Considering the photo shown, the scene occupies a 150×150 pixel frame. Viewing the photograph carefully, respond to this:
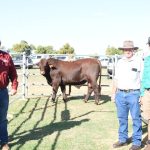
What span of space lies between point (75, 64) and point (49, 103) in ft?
5.92

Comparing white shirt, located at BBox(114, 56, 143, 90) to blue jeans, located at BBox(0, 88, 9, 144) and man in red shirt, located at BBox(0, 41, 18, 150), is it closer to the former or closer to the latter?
man in red shirt, located at BBox(0, 41, 18, 150)

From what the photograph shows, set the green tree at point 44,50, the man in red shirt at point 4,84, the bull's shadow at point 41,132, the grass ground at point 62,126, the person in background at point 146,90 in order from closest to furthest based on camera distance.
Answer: the person in background at point 146,90 → the man in red shirt at point 4,84 → the grass ground at point 62,126 → the bull's shadow at point 41,132 → the green tree at point 44,50

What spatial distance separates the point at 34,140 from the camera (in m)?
7.84

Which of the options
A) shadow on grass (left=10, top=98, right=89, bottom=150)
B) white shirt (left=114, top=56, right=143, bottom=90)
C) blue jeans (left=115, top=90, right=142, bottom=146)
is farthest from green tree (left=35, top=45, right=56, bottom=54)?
white shirt (left=114, top=56, right=143, bottom=90)

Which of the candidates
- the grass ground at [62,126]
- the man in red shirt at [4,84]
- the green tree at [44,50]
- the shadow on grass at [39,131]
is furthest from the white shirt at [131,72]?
the green tree at [44,50]

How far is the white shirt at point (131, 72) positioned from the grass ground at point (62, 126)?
1200 mm

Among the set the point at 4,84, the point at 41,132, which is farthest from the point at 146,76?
the point at 41,132

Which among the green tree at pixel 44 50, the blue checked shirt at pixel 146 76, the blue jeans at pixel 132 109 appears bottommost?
the green tree at pixel 44 50

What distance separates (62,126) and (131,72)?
112 inches

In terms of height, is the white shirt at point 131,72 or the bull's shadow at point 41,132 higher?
the white shirt at point 131,72

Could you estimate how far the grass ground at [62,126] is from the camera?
7586mm

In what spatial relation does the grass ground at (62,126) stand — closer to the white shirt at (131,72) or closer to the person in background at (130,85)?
the person in background at (130,85)

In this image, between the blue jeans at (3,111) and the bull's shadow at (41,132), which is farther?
the bull's shadow at (41,132)

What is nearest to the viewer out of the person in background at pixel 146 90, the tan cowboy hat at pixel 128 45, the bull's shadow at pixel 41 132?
the person in background at pixel 146 90
